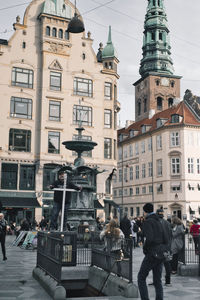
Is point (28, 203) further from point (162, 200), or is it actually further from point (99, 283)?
point (99, 283)

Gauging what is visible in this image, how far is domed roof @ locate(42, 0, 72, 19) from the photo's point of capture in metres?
41.6

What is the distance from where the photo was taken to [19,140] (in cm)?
3925

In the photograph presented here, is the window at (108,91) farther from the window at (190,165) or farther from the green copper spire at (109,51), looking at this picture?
the window at (190,165)

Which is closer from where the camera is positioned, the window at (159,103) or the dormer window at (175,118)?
the dormer window at (175,118)

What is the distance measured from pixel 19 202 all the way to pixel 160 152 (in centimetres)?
2610

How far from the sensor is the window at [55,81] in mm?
41219

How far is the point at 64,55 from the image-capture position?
4197 cm

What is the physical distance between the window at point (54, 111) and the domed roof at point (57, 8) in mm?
9282

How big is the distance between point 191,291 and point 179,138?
47.4 m

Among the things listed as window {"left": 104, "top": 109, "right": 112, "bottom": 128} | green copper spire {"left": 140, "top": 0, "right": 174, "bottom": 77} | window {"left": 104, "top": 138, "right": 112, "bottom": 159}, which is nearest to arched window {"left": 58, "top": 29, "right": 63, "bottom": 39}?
window {"left": 104, "top": 109, "right": 112, "bottom": 128}

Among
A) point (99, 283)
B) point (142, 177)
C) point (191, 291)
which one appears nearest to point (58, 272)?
point (99, 283)

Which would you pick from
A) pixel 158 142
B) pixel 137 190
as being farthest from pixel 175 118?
pixel 137 190

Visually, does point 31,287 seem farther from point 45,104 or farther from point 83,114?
point 83,114

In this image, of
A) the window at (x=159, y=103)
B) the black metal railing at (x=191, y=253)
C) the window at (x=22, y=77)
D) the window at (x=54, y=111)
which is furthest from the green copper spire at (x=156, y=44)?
the black metal railing at (x=191, y=253)
